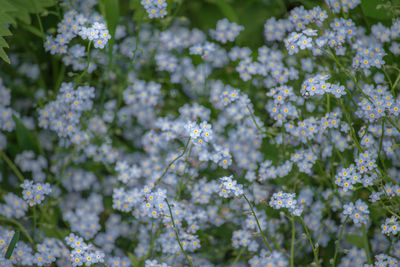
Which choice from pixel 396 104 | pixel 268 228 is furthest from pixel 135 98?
pixel 396 104

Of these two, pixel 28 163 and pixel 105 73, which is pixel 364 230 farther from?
pixel 28 163

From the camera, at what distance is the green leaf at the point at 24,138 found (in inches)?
143

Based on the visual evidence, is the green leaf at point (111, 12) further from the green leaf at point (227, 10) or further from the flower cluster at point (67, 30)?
the green leaf at point (227, 10)

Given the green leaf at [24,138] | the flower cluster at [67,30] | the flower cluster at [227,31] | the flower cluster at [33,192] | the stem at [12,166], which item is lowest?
the flower cluster at [33,192]

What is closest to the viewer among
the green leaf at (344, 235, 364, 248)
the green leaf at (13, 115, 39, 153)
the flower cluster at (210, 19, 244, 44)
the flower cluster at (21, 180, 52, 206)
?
the flower cluster at (21, 180, 52, 206)

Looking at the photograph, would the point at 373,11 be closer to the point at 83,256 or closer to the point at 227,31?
the point at 227,31

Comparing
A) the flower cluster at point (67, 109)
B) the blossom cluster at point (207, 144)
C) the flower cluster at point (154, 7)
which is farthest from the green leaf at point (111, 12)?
the flower cluster at point (67, 109)

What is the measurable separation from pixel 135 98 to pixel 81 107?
0.56 meters

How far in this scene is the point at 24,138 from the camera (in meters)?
3.71

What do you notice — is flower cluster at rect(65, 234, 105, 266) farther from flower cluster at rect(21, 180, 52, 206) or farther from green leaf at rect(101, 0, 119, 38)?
green leaf at rect(101, 0, 119, 38)

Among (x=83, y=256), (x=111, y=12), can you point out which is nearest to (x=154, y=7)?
(x=111, y=12)

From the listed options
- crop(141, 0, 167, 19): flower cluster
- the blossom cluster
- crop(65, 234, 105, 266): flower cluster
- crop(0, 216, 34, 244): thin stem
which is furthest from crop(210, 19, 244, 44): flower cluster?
crop(0, 216, 34, 244): thin stem

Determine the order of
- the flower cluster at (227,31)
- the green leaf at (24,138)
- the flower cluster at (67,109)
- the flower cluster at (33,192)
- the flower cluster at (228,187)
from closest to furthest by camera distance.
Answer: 1. the flower cluster at (228,187)
2. the flower cluster at (33,192)
3. the flower cluster at (67,109)
4. the green leaf at (24,138)
5. the flower cluster at (227,31)

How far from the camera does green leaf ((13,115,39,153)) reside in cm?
363
